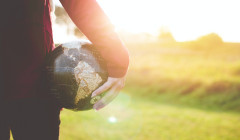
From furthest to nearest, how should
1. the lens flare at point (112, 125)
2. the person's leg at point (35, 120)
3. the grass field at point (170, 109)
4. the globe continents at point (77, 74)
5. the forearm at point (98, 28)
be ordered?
the grass field at point (170, 109) → the lens flare at point (112, 125) → the globe continents at point (77, 74) → the person's leg at point (35, 120) → the forearm at point (98, 28)

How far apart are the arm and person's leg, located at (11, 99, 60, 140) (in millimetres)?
528

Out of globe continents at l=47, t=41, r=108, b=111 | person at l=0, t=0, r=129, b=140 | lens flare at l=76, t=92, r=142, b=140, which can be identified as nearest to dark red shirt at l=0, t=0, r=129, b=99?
person at l=0, t=0, r=129, b=140

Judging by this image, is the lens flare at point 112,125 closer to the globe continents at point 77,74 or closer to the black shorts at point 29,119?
the globe continents at point 77,74

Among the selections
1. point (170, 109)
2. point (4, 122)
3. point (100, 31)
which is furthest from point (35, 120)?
point (170, 109)

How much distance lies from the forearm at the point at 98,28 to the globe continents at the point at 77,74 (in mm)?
216

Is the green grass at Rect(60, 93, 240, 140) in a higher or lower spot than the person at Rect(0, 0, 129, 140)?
lower

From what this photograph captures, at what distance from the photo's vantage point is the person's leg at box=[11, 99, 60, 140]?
1.54 metres

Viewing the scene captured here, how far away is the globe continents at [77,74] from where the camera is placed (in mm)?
1817

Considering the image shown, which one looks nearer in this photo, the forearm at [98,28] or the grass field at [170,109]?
the forearm at [98,28]

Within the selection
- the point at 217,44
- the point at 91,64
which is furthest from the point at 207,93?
the point at 217,44

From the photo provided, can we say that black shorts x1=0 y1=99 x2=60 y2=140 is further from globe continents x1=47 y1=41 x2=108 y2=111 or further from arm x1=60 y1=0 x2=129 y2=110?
arm x1=60 y1=0 x2=129 y2=110

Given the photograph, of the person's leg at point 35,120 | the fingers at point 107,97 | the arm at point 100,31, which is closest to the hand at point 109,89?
the fingers at point 107,97

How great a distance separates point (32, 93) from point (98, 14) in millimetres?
685

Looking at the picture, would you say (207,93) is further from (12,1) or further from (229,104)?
(12,1)
